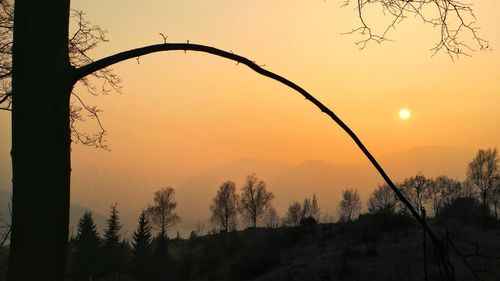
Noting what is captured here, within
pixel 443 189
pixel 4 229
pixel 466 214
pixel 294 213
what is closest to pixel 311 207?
pixel 294 213

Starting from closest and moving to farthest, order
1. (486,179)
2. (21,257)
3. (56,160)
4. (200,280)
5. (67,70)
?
1. (21,257)
2. (56,160)
3. (67,70)
4. (200,280)
5. (486,179)

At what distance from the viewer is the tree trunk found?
1.48 m

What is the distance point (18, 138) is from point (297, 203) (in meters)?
92.8

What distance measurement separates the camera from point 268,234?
32.6 meters

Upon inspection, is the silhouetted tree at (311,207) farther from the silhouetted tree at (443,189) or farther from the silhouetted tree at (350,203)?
the silhouetted tree at (443,189)

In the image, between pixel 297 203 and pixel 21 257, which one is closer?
pixel 21 257

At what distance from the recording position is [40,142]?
1543 millimetres

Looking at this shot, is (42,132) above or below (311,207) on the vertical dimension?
below

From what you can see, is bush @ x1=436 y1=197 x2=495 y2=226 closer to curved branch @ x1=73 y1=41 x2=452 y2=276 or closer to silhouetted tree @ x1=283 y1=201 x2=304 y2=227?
curved branch @ x1=73 y1=41 x2=452 y2=276

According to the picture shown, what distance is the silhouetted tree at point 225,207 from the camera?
272 ft

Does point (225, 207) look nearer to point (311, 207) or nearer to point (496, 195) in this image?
point (311, 207)

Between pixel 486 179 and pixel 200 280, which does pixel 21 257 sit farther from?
pixel 486 179

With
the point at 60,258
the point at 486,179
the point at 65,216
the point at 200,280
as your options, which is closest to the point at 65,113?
the point at 65,216

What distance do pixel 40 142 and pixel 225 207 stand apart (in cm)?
8330
